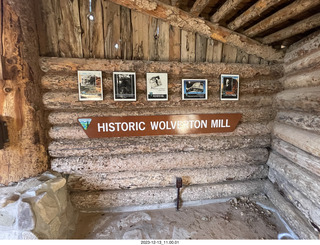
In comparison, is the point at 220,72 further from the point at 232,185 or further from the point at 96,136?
the point at 96,136

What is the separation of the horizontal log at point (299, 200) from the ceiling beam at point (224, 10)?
9.33 feet

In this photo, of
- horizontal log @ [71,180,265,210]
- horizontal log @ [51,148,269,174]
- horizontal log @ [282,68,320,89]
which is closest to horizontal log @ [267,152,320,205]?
horizontal log @ [51,148,269,174]

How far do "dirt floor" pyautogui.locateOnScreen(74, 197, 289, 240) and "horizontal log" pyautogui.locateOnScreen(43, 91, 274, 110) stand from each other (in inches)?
72.1

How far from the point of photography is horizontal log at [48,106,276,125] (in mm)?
2373

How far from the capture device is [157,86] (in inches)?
95.9

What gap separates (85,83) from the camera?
2.29 metres

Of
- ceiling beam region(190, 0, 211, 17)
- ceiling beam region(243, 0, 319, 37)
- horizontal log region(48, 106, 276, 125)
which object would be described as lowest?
horizontal log region(48, 106, 276, 125)

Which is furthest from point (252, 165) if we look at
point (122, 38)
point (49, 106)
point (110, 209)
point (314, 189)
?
point (49, 106)

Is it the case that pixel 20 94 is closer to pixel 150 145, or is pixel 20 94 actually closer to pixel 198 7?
pixel 150 145

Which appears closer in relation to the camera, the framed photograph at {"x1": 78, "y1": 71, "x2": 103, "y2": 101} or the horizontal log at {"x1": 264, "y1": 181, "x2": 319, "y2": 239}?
the horizontal log at {"x1": 264, "y1": 181, "x2": 319, "y2": 239}

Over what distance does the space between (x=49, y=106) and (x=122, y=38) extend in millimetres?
1596

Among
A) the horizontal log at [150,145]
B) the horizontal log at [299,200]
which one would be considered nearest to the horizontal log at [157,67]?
the horizontal log at [150,145]

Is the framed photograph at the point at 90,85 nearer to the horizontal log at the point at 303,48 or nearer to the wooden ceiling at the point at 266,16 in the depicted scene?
the wooden ceiling at the point at 266,16

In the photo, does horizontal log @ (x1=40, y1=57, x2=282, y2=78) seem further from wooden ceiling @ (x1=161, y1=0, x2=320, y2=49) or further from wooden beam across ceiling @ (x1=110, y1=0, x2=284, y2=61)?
wooden ceiling @ (x1=161, y1=0, x2=320, y2=49)
